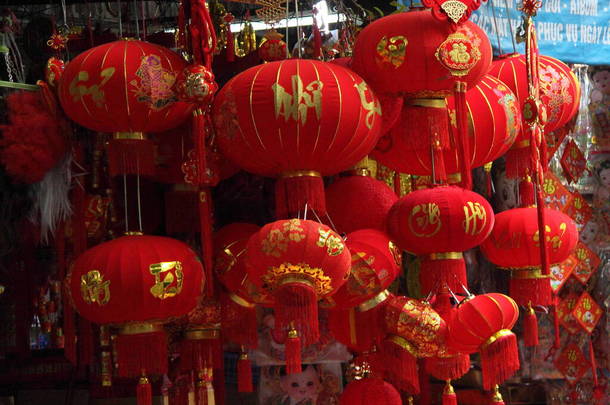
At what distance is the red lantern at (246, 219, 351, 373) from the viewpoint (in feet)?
8.91

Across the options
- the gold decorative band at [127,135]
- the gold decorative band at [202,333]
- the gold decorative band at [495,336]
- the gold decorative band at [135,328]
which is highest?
the gold decorative band at [127,135]

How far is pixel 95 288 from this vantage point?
2861 mm

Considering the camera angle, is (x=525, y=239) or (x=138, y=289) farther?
(x=525, y=239)

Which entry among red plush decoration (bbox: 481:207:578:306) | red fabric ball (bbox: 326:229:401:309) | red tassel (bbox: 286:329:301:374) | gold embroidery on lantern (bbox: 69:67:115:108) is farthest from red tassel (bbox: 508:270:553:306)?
gold embroidery on lantern (bbox: 69:67:115:108)

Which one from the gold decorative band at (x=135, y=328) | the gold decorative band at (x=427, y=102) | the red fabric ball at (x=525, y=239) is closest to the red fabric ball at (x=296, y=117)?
the gold decorative band at (x=427, y=102)

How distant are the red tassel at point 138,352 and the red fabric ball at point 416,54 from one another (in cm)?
97

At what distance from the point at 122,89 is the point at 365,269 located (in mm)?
864

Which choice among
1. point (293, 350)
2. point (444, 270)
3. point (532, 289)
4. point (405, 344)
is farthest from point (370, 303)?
point (532, 289)

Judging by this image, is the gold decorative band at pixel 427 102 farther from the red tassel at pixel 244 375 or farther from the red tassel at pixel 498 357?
the red tassel at pixel 244 375

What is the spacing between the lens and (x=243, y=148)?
2.81 metres

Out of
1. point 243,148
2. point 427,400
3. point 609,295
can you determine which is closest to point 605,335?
point 609,295

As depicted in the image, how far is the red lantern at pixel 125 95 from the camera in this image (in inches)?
113

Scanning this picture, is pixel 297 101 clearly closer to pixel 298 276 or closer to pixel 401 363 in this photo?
pixel 298 276

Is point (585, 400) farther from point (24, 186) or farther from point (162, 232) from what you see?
point (24, 186)
